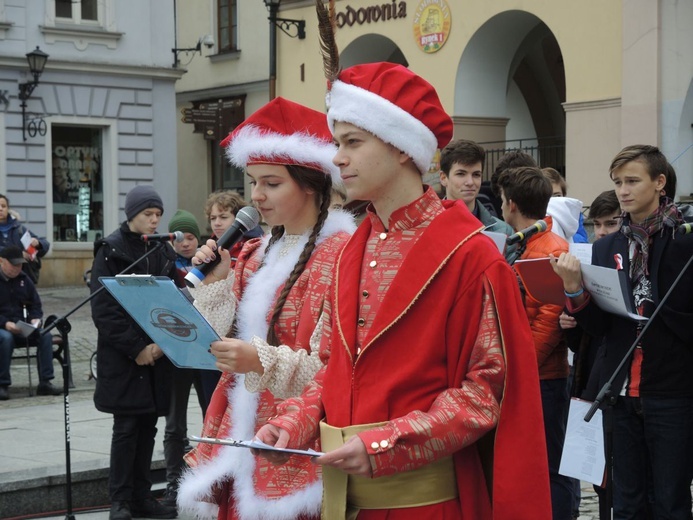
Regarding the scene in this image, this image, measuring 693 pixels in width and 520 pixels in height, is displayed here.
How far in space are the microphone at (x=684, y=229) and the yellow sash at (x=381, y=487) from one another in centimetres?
190

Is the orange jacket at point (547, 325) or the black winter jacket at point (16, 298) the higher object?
the orange jacket at point (547, 325)

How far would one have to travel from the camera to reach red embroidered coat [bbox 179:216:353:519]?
11.4ft

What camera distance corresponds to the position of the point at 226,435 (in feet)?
12.3

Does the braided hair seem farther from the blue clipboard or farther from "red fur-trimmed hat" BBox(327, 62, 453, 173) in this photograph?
"red fur-trimmed hat" BBox(327, 62, 453, 173)

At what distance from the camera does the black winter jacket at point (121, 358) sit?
252 inches

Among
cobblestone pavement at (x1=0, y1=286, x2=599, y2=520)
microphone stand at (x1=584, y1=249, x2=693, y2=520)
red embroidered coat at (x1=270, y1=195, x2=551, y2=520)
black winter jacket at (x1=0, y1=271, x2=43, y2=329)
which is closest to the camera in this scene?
red embroidered coat at (x1=270, y1=195, x2=551, y2=520)

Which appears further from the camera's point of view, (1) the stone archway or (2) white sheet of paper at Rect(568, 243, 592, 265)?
(1) the stone archway

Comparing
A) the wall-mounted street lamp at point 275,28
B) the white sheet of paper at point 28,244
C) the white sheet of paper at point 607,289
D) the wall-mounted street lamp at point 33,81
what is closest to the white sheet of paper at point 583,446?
the white sheet of paper at point 607,289

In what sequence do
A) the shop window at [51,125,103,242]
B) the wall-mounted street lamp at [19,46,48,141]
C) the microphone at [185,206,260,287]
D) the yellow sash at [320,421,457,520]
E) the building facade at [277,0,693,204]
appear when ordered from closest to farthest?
the yellow sash at [320,421,457,520], the microphone at [185,206,260,287], the building facade at [277,0,693,204], the wall-mounted street lamp at [19,46,48,141], the shop window at [51,125,103,242]

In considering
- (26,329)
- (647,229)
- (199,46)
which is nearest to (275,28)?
(199,46)

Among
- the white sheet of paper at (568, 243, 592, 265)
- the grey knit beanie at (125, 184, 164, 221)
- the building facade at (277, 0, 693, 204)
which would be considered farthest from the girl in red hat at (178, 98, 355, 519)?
the building facade at (277, 0, 693, 204)

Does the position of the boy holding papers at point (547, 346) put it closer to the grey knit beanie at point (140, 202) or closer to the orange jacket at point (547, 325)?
the orange jacket at point (547, 325)

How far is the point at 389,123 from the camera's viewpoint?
9.60 ft

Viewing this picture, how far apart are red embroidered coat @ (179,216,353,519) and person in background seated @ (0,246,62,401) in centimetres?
747
